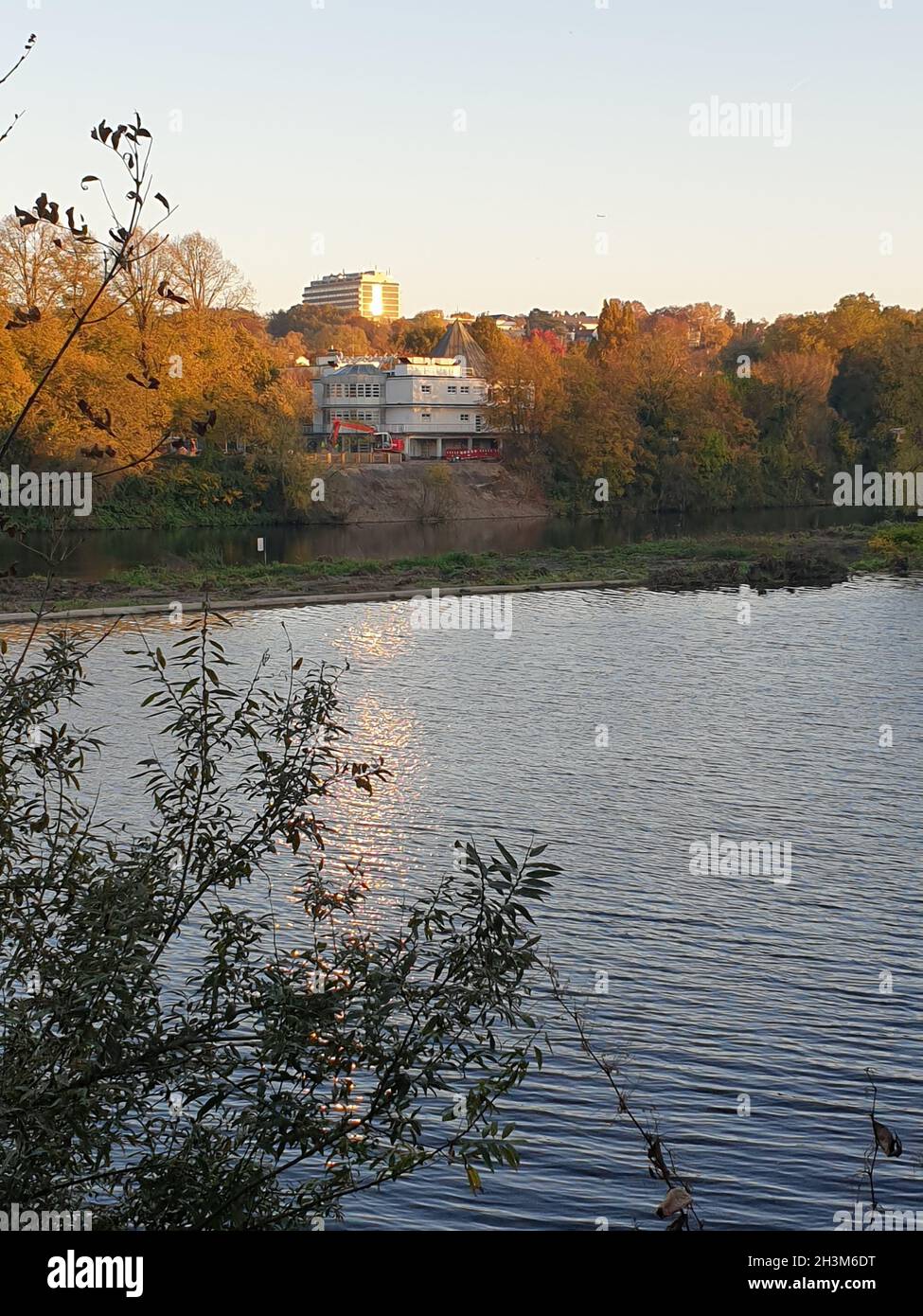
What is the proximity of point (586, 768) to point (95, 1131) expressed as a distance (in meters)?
15.2

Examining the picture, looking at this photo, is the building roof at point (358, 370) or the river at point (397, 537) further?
the building roof at point (358, 370)

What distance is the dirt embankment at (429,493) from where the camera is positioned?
77.4m

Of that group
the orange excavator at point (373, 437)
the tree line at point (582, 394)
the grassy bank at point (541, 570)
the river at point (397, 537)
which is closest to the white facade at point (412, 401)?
the orange excavator at point (373, 437)

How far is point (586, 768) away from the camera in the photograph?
20.1 meters

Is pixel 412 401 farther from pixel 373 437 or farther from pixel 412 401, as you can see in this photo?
pixel 373 437

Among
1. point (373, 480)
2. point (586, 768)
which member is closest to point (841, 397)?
point (373, 480)

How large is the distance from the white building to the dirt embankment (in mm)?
13174

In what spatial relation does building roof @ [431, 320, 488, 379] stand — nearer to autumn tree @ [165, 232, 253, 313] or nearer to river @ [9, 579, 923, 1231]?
autumn tree @ [165, 232, 253, 313]

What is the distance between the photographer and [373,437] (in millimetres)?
99062

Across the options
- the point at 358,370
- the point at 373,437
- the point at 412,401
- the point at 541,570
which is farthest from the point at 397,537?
the point at 358,370

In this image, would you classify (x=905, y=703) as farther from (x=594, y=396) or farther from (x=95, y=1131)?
(x=594, y=396)

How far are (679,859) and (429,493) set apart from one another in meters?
65.5

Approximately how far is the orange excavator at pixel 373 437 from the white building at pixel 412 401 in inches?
23.3

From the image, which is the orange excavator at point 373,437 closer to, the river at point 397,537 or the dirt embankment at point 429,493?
the dirt embankment at point 429,493
